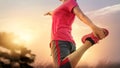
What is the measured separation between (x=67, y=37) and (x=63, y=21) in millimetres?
87

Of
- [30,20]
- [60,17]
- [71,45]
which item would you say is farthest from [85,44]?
[30,20]

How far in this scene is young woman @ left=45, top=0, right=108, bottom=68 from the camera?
140cm

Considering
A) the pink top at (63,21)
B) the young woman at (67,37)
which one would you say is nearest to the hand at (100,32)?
the young woman at (67,37)

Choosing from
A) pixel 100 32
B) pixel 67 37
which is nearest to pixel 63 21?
pixel 67 37

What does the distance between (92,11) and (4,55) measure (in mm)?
688

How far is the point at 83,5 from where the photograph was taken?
211 centimetres

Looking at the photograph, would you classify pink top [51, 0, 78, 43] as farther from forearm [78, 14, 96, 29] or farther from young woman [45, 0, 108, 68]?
forearm [78, 14, 96, 29]

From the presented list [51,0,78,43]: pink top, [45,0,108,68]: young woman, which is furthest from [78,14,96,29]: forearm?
[51,0,78,43]: pink top

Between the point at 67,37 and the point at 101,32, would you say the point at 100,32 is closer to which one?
the point at 101,32

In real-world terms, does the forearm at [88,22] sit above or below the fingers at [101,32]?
above

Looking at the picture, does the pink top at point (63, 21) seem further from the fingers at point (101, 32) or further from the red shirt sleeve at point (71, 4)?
the fingers at point (101, 32)

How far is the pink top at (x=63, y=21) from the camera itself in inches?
59.7

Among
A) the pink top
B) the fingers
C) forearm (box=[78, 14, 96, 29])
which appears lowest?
the fingers

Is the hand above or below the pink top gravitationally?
below
